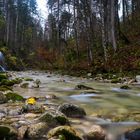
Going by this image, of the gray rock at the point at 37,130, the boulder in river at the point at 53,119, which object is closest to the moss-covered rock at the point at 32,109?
the boulder in river at the point at 53,119

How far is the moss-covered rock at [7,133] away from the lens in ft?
14.5

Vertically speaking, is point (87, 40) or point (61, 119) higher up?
point (87, 40)

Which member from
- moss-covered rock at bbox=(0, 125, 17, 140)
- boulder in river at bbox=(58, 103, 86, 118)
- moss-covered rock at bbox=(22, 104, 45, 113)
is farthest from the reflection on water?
moss-covered rock at bbox=(0, 125, 17, 140)

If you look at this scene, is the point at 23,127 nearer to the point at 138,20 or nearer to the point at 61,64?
the point at 61,64

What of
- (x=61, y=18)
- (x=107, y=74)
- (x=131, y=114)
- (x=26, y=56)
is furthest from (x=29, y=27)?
(x=131, y=114)

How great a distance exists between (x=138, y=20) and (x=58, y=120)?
2878 centimetres

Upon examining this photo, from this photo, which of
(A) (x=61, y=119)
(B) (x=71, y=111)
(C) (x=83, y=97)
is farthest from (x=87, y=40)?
(A) (x=61, y=119)

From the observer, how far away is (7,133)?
444 cm

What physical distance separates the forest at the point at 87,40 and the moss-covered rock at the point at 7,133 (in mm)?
13603

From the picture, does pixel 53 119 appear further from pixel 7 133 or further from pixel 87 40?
pixel 87 40

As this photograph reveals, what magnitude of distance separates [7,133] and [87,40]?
19653mm

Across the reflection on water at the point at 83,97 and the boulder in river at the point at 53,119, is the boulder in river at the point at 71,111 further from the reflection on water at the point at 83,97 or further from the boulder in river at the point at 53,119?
the reflection on water at the point at 83,97

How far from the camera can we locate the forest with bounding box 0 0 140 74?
2106cm

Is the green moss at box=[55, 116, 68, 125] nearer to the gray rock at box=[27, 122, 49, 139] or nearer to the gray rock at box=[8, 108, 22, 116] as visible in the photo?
the gray rock at box=[27, 122, 49, 139]
